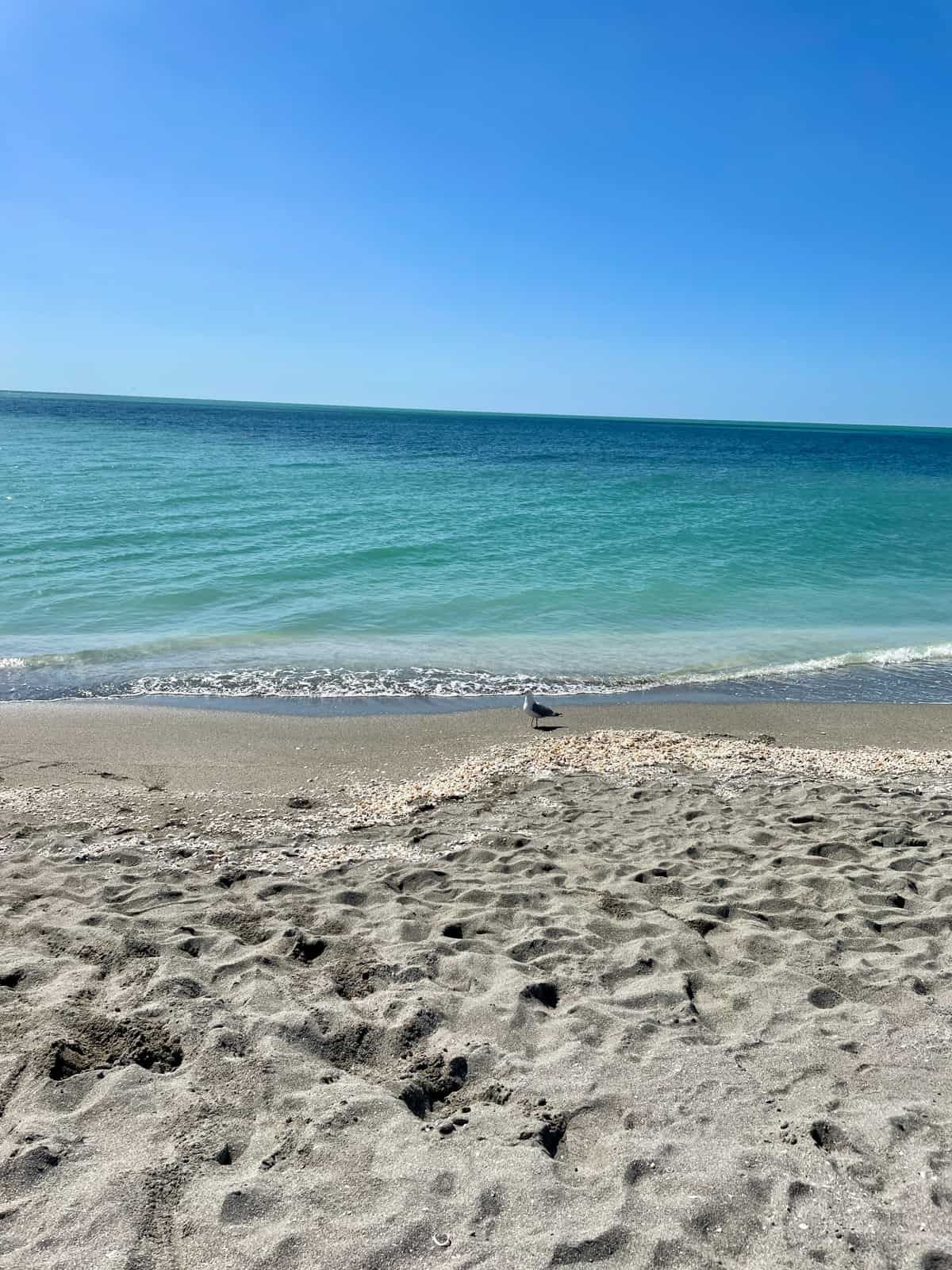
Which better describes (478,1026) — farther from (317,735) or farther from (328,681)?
(328,681)

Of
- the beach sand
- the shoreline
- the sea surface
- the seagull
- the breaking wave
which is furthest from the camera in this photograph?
the sea surface

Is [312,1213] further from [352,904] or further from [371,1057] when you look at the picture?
[352,904]

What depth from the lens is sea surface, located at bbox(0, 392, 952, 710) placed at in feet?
37.5

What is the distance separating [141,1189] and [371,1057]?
1.01 m

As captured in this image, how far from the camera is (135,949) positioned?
4.20 meters

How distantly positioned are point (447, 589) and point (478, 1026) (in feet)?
42.2

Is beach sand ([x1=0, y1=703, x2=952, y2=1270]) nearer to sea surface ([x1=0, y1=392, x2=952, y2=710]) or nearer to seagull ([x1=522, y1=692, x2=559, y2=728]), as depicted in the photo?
seagull ([x1=522, y1=692, x2=559, y2=728])

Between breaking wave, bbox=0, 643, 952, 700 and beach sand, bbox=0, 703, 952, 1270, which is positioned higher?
beach sand, bbox=0, 703, 952, 1270

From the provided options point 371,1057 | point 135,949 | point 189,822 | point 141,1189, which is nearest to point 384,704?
point 189,822

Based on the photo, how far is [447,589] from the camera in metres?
16.2

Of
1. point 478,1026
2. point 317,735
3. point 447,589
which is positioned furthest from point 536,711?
point 447,589

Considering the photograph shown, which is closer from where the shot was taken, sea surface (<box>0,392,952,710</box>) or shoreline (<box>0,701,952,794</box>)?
shoreline (<box>0,701,952,794</box>)

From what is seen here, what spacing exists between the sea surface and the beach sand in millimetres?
4551

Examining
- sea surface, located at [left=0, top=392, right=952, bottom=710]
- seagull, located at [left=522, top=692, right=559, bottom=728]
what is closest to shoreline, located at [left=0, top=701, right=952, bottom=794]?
seagull, located at [left=522, top=692, right=559, bottom=728]
